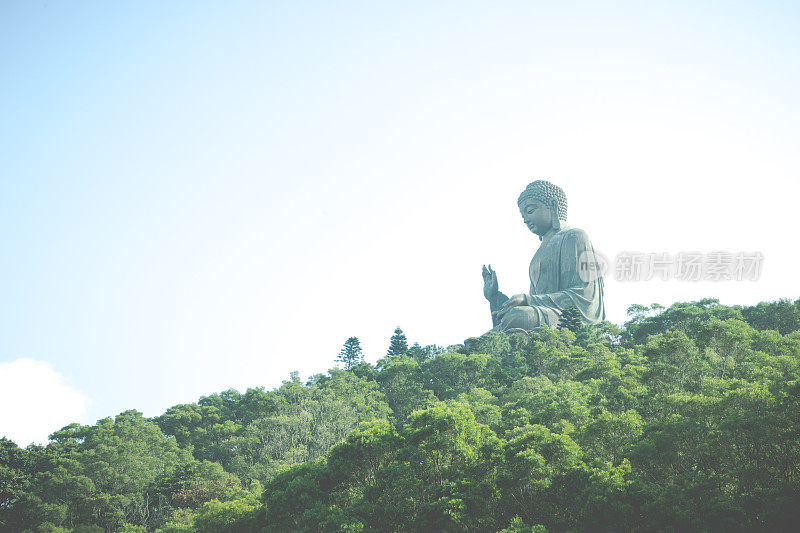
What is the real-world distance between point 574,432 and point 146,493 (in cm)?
1135

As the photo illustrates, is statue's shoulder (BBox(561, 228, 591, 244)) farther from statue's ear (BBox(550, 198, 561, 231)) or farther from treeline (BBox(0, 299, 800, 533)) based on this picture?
treeline (BBox(0, 299, 800, 533))

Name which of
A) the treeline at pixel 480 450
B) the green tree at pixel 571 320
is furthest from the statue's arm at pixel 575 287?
the treeline at pixel 480 450

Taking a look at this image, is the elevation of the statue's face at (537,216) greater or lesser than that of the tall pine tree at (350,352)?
greater

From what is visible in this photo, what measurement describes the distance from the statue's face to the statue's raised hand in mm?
3339

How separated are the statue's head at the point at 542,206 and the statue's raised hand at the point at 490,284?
134 inches

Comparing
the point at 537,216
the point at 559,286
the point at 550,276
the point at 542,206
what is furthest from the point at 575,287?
the point at 542,206

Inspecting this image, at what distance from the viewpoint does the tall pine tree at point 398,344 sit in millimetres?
30000

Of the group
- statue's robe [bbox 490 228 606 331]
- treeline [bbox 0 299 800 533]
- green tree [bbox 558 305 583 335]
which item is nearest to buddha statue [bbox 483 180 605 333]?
statue's robe [bbox 490 228 606 331]

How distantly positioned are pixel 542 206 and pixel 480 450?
820 inches

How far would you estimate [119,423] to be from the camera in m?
21.2

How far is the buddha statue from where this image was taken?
2802 cm

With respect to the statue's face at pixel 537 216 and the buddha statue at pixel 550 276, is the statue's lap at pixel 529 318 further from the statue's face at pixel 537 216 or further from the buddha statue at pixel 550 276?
the statue's face at pixel 537 216

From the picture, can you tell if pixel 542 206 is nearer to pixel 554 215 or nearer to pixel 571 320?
pixel 554 215

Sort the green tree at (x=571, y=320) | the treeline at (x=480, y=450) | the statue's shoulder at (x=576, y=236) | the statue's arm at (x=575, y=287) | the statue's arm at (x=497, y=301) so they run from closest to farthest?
the treeline at (x=480, y=450)
the green tree at (x=571, y=320)
the statue's arm at (x=575, y=287)
the statue's arm at (x=497, y=301)
the statue's shoulder at (x=576, y=236)
